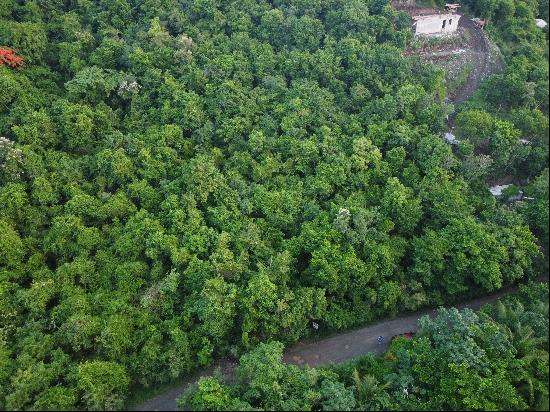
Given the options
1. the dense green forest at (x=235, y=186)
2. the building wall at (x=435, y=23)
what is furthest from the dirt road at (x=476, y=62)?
the building wall at (x=435, y=23)

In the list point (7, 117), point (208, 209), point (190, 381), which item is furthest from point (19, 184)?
point (190, 381)

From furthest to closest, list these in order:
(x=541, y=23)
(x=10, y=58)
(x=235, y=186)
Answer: (x=541, y=23) < (x=10, y=58) < (x=235, y=186)

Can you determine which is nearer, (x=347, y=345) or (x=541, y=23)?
(x=347, y=345)

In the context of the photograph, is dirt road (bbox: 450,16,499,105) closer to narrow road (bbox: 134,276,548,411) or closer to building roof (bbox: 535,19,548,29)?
building roof (bbox: 535,19,548,29)

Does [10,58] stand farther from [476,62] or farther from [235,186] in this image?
[476,62]

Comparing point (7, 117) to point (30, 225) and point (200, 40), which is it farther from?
point (200, 40)

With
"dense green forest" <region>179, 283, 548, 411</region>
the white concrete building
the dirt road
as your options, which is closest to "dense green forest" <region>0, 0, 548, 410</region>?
"dense green forest" <region>179, 283, 548, 411</region>

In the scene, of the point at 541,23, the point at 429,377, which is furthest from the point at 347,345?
the point at 541,23
